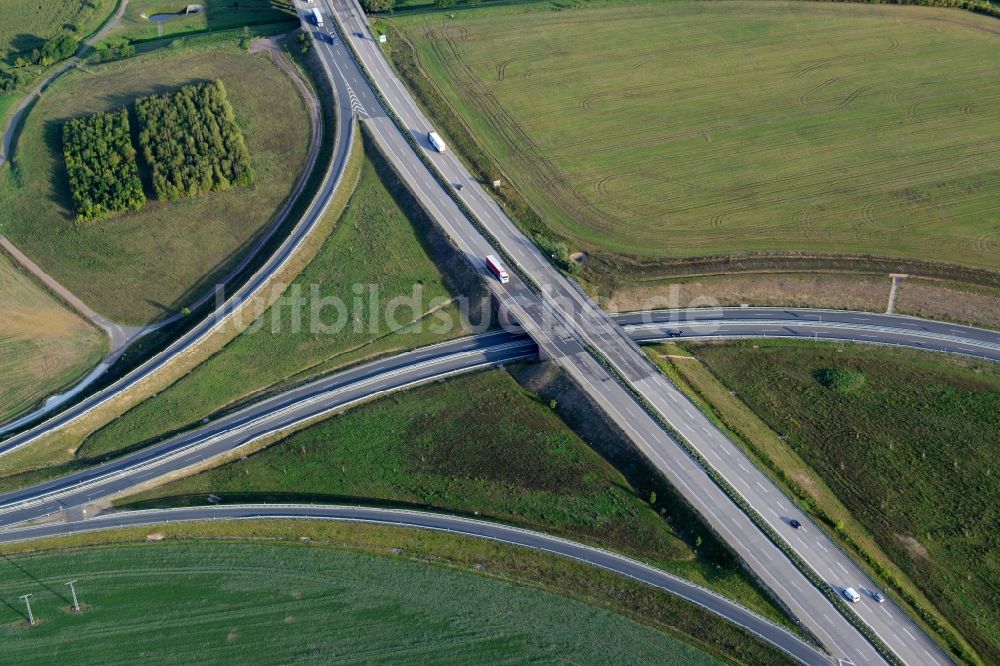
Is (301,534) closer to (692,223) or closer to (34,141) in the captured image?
(692,223)

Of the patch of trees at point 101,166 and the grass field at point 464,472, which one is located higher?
the patch of trees at point 101,166

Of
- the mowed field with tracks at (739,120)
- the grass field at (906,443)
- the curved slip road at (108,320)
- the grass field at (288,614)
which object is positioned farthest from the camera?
the mowed field with tracks at (739,120)

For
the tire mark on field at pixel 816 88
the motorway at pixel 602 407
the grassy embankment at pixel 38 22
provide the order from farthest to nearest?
the grassy embankment at pixel 38 22 → the tire mark on field at pixel 816 88 → the motorway at pixel 602 407

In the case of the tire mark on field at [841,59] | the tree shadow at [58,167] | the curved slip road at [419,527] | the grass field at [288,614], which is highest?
the tire mark on field at [841,59]

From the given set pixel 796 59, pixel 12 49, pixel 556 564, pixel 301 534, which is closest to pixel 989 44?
pixel 796 59

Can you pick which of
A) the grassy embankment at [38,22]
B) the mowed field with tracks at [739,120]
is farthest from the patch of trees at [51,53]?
the mowed field with tracks at [739,120]

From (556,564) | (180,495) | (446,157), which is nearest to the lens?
(556,564)

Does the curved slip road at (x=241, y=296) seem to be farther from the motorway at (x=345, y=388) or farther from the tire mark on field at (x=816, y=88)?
the tire mark on field at (x=816, y=88)

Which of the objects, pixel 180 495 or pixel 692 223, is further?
pixel 692 223
